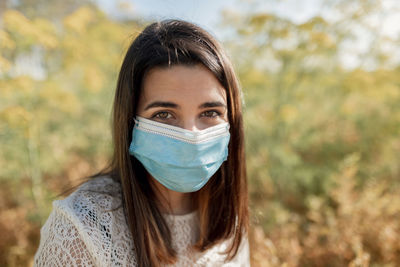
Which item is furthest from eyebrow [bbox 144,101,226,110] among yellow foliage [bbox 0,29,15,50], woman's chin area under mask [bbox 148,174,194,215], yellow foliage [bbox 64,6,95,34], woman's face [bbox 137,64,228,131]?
yellow foliage [bbox 64,6,95,34]

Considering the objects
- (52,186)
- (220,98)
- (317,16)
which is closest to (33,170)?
(52,186)

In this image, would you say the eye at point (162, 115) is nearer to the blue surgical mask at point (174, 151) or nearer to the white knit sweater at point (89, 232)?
the blue surgical mask at point (174, 151)

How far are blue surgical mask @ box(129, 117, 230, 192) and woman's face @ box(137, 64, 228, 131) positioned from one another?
37 mm

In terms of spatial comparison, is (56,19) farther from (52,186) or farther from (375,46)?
(375,46)

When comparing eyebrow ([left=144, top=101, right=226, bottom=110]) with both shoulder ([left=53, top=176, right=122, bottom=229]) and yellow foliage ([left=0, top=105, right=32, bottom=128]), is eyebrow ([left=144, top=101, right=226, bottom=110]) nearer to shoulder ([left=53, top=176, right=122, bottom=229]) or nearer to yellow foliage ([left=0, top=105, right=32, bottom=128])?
shoulder ([left=53, top=176, right=122, bottom=229])

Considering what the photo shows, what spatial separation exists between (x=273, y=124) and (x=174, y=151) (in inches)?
112

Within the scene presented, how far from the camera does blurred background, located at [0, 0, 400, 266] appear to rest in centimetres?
236

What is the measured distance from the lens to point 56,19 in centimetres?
385

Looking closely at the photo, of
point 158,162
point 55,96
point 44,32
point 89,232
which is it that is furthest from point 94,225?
point 44,32

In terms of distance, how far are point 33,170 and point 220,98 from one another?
251 centimetres

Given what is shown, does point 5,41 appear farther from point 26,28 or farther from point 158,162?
point 158,162

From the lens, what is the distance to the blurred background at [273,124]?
2.36 m

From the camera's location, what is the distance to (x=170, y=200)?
4.29 ft

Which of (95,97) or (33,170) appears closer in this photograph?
(33,170)
